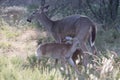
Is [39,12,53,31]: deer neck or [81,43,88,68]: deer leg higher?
[39,12,53,31]: deer neck

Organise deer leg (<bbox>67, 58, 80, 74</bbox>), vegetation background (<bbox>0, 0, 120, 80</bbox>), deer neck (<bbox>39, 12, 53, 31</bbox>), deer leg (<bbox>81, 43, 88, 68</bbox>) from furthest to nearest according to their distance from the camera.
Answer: deer neck (<bbox>39, 12, 53, 31</bbox>)
deer leg (<bbox>81, 43, 88, 68</bbox>)
deer leg (<bbox>67, 58, 80, 74</bbox>)
vegetation background (<bbox>0, 0, 120, 80</bbox>)

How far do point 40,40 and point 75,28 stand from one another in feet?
7.85

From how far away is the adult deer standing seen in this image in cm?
898

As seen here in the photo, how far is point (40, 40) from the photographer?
1152 cm

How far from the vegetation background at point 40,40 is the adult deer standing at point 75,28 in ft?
1.57

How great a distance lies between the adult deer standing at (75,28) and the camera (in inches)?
354

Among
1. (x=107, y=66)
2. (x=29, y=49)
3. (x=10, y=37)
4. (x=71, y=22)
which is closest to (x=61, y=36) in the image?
(x=71, y=22)

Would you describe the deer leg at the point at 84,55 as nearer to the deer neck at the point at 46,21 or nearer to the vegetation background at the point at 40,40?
the vegetation background at the point at 40,40

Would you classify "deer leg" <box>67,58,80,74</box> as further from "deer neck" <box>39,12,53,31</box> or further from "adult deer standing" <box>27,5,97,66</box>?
"deer neck" <box>39,12,53,31</box>

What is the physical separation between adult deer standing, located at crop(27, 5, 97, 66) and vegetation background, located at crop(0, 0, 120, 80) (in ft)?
1.57

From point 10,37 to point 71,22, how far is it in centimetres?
303

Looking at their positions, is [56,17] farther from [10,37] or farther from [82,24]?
[82,24]

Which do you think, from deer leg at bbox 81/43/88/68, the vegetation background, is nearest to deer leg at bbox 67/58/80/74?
the vegetation background

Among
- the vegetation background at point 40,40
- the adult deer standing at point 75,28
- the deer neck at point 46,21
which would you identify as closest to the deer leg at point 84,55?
the adult deer standing at point 75,28
